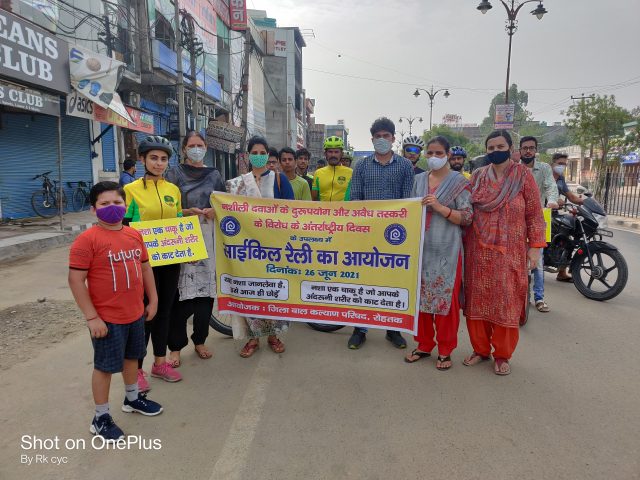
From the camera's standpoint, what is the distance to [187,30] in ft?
54.3

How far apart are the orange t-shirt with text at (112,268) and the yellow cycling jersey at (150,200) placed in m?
0.48

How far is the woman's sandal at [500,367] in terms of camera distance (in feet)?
10.1

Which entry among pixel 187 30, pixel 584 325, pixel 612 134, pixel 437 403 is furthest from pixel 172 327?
pixel 612 134

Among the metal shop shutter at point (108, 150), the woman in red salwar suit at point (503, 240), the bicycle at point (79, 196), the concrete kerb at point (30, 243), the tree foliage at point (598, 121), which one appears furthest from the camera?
the tree foliage at point (598, 121)

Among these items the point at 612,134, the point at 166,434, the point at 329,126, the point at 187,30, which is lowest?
the point at 166,434

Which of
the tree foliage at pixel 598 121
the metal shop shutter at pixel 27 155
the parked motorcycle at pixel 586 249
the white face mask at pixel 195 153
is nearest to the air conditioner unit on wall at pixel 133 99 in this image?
the metal shop shutter at pixel 27 155

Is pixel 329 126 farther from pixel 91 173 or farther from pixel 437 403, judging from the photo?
pixel 437 403

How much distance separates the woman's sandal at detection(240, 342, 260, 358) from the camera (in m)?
3.40

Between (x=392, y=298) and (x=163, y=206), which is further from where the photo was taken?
(x=392, y=298)

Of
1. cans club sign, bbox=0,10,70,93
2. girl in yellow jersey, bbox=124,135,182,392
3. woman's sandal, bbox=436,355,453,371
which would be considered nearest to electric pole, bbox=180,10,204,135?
cans club sign, bbox=0,10,70,93

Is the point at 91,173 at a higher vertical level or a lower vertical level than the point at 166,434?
higher

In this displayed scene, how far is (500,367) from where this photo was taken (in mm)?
3107

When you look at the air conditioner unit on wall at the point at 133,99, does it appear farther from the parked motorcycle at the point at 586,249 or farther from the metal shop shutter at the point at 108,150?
the parked motorcycle at the point at 586,249

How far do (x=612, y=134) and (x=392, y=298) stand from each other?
62.5 ft
